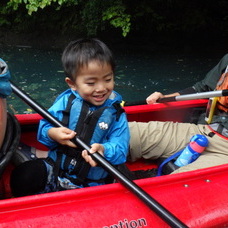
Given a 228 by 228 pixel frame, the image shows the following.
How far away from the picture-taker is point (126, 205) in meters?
1.42

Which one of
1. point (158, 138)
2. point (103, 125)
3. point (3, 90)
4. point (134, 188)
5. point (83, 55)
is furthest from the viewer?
point (158, 138)

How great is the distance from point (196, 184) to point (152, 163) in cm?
81

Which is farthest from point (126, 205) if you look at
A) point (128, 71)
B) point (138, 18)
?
point (138, 18)

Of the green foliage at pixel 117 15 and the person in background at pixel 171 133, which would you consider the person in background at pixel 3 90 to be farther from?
the green foliage at pixel 117 15

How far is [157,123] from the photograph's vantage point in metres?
2.38

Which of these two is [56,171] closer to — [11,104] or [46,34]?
[11,104]

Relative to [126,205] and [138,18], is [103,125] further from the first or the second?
[138,18]

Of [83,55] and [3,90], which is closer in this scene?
[3,90]

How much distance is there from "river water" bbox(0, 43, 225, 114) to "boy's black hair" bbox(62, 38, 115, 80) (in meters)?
2.76

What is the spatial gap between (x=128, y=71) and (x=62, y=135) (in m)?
5.22

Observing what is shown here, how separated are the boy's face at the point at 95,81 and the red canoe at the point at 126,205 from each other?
1.46ft

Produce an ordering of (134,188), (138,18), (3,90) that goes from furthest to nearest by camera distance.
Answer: (138,18) → (134,188) → (3,90)

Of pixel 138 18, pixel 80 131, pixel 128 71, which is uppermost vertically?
pixel 80 131

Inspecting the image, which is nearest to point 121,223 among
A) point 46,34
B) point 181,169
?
point 181,169
